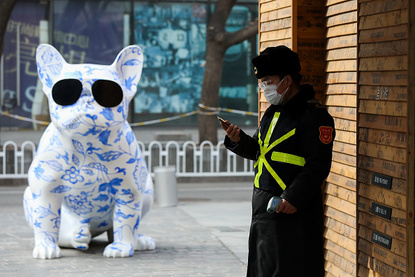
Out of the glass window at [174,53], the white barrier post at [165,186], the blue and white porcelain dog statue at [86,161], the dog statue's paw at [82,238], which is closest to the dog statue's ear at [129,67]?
the blue and white porcelain dog statue at [86,161]

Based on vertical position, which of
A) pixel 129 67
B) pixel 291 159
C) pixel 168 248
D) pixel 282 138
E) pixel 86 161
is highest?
pixel 129 67

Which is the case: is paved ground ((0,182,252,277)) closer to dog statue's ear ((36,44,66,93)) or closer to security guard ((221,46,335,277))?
dog statue's ear ((36,44,66,93))

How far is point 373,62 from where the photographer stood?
5.40 meters

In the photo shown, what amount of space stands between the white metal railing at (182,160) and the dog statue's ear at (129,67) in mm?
6796

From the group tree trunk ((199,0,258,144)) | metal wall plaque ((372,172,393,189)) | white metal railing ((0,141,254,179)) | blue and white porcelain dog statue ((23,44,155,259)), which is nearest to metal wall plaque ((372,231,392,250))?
metal wall plaque ((372,172,393,189))

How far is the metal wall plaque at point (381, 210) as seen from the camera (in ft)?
16.8

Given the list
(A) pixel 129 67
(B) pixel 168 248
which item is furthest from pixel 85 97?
(B) pixel 168 248

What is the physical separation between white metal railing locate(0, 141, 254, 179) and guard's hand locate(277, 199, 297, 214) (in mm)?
10472

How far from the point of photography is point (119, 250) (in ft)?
28.0

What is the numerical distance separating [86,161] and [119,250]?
919mm

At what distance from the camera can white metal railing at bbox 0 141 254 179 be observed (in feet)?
50.5

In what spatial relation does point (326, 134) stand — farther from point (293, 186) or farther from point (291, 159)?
point (293, 186)

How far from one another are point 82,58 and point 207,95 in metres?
6.33

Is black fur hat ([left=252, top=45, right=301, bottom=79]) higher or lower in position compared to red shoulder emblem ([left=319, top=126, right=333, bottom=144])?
higher
